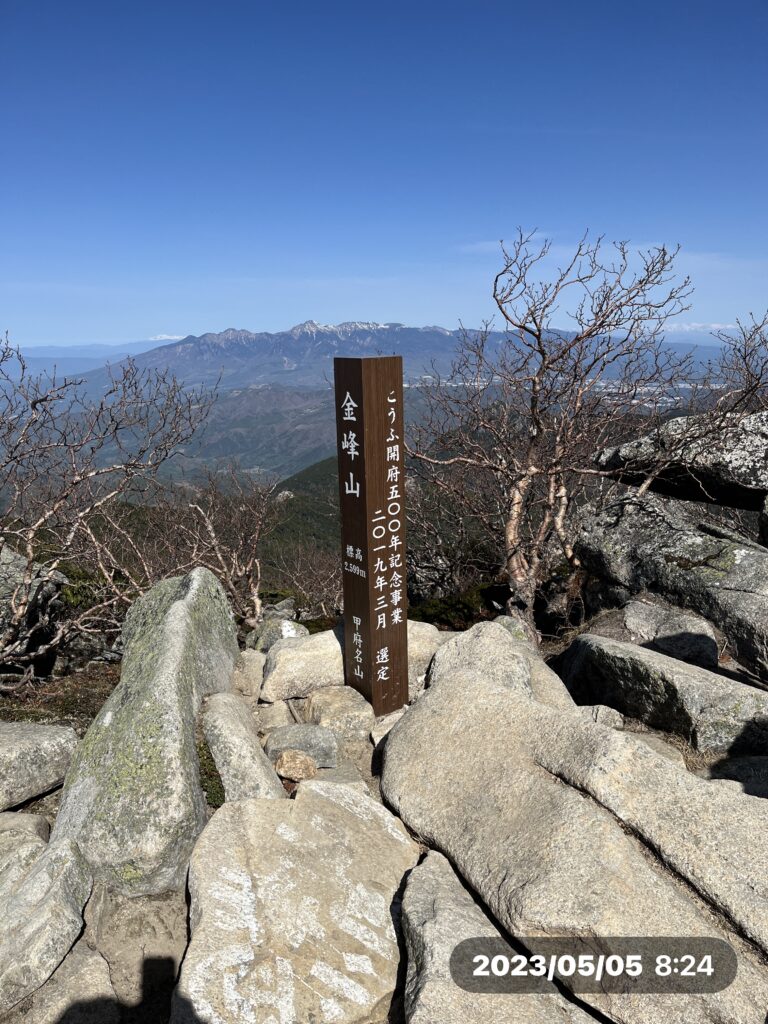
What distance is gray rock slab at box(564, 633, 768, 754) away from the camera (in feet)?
24.1

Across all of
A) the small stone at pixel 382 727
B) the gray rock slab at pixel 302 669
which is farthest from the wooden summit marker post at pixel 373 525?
the gray rock slab at pixel 302 669

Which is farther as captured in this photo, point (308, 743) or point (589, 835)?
point (308, 743)

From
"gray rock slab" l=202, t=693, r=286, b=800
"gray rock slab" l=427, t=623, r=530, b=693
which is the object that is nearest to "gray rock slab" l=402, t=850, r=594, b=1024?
"gray rock slab" l=202, t=693, r=286, b=800

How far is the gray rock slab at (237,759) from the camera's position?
21.5ft

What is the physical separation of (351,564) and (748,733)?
488 centimetres

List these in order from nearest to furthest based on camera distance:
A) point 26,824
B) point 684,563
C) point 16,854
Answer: point 16,854
point 26,824
point 684,563

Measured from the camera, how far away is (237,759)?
6660 millimetres

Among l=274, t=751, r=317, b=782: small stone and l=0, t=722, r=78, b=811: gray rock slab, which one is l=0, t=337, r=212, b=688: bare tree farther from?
l=274, t=751, r=317, b=782: small stone

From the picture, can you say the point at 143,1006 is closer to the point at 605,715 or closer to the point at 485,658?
the point at 485,658

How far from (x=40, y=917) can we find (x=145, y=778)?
1.21 m

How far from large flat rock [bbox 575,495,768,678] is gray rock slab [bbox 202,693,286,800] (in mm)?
6661
